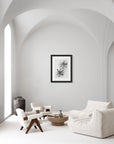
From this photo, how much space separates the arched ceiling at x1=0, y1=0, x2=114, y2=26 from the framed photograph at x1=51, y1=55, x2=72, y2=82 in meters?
3.40

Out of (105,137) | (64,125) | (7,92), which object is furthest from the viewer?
(7,92)

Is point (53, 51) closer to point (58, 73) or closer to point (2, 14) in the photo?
point (58, 73)

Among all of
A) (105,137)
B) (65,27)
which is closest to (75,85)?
(65,27)

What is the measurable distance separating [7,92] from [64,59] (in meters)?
2.75

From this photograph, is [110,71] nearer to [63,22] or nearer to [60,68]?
[60,68]

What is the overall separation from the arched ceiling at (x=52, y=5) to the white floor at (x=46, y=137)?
9.78 ft

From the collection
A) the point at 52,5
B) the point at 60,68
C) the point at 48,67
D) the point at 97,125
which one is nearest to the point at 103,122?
the point at 97,125

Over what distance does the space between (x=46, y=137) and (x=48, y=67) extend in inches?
198

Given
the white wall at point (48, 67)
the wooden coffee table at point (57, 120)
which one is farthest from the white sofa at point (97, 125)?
the white wall at point (48, 67)

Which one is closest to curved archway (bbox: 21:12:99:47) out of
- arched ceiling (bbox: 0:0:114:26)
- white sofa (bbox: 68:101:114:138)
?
arched ceiling (bbox: 0:0:114:26)

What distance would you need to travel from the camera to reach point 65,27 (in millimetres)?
10820

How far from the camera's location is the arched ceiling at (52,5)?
22.1 ft

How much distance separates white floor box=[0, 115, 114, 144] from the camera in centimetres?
567

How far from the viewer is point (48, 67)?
424 inches
